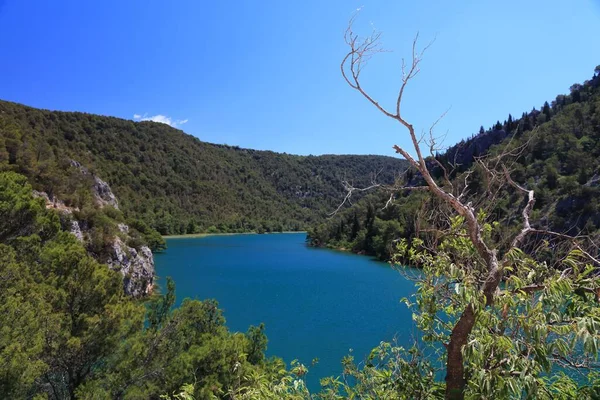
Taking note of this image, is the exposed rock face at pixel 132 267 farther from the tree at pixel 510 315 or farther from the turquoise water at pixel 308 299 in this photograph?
the tree at pixel 510 315

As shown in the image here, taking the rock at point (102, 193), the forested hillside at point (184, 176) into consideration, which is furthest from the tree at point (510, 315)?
the rock at point (102, 193)

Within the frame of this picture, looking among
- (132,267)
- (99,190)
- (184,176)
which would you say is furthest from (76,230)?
(184,176)

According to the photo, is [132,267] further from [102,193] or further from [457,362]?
[457,362]

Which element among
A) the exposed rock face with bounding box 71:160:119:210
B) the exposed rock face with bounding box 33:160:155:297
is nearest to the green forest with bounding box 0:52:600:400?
the exposed rock face with bounding box 33:160:155:297

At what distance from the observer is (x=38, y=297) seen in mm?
7859

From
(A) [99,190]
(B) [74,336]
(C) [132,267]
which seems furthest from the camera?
(A) [99,190]

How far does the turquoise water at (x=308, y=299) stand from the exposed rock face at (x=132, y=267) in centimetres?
318

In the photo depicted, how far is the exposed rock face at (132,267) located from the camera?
30.9m

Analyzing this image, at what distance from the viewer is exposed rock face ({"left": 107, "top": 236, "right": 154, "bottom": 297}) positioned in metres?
30.9

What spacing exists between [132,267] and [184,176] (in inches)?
4501

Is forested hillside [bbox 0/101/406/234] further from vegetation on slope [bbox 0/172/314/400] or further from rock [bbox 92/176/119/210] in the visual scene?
vegetation on slope [bbox 0/172/314/400]

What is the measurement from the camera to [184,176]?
467ft

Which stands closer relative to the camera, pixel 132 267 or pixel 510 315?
pixel 510 315

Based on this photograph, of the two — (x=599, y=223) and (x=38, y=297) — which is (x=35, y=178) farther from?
(x=599, y=223)
